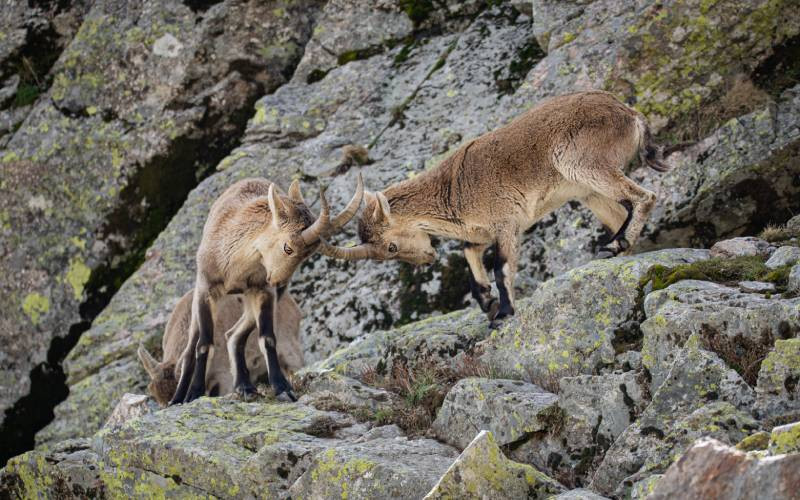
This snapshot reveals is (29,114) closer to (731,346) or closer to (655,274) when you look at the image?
(655,274)

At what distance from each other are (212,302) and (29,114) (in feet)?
26.4

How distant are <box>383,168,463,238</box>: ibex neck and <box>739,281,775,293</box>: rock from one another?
422 centimetres

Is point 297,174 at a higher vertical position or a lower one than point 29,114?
lower

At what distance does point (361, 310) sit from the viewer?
44.7 ft

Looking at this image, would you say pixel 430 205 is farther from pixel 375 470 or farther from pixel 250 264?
pixel 375 470

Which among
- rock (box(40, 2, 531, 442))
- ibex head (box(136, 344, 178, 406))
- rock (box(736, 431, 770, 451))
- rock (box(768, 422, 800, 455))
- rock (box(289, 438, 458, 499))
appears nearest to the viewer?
rock (box(768, 422, 800, 455))

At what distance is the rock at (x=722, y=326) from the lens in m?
7.34

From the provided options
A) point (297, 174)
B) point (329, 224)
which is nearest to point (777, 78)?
point (329, 224)

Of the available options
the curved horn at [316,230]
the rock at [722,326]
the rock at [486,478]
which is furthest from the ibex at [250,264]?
the rock at [486,478]

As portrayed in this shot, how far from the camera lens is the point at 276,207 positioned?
11477 mm

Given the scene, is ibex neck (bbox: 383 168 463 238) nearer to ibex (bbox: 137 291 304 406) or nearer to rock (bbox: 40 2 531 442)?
rock (bbox: 40 2 531 442)

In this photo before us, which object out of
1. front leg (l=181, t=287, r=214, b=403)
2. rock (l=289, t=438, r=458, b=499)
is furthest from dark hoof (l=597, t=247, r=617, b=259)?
front leg (l=181, t=287, r=214, b=403)

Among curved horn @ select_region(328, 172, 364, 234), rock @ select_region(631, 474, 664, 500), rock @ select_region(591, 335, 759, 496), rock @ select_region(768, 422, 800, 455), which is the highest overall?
rock @ select_region(768, 422, 800, 455)

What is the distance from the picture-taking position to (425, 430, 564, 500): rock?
21.0 ft
